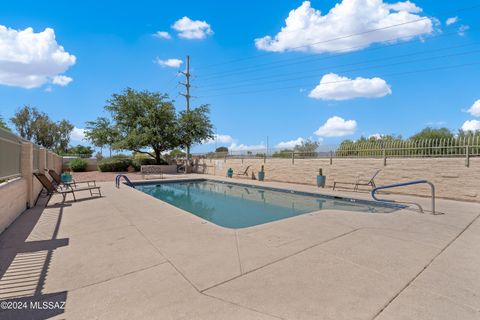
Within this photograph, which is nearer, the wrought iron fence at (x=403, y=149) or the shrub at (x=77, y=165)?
the wrought iron fence at (x=403, y=149)

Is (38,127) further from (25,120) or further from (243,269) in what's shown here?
(243,269)

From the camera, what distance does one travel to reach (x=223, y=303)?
232 centimetres

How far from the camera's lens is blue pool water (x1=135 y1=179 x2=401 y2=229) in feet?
24.4

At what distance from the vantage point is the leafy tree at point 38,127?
35.0 metres

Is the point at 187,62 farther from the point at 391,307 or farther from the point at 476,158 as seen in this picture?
the point at 391,307

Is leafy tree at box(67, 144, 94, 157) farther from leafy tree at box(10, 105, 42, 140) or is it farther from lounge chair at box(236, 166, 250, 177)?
lounge chair at box(236, 166, 250, 177)

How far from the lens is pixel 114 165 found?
21797 mm

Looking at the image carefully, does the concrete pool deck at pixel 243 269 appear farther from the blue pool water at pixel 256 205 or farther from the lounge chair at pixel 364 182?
the lounge chair at pixel 364 182

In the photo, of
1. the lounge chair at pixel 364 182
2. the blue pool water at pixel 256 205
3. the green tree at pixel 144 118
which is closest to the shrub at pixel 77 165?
the green tree at pixel 144 118

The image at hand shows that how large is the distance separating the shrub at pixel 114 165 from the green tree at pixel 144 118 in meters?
1.46

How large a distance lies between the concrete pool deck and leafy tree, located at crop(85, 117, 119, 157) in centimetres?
1993

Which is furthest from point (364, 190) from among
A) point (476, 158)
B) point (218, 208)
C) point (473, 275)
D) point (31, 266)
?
point (31, 266)

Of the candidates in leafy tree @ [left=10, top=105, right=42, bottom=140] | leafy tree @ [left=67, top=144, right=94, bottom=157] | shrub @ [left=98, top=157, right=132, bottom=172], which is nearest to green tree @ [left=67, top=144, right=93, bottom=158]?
leafy tree @ [left=67, top=144, right=94, bottom=157]

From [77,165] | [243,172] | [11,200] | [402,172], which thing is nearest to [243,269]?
[11,200]
